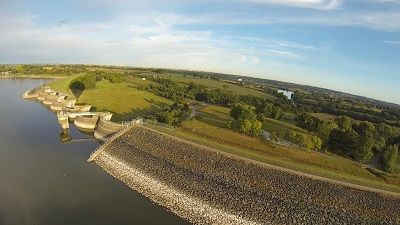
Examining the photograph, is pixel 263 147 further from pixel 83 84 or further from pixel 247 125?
pixel 83 84

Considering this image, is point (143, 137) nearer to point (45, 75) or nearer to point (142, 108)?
point (142, 108)

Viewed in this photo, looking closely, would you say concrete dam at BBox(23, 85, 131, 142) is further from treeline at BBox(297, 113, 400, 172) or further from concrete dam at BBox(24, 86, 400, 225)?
treeline at BBox(297, 113, 400, 172)

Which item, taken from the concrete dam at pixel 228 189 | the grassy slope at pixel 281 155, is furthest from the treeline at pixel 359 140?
the concrete dam at pixel 228 189

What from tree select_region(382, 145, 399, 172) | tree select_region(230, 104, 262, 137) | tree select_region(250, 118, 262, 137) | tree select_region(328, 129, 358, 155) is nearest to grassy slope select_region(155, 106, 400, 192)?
tree select_region(230, 104, 262, 137)

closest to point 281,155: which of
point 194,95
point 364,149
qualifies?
point 364,149

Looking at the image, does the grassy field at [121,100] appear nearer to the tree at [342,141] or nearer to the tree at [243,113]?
the tree at [243,113]
